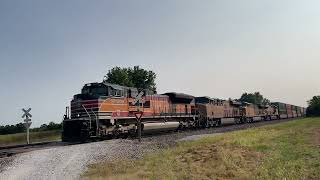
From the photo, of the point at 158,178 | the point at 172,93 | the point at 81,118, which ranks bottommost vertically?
the point at 158,178

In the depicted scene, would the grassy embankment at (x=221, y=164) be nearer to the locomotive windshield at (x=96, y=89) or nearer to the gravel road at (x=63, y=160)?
the gravel road at (x=63, y=160)

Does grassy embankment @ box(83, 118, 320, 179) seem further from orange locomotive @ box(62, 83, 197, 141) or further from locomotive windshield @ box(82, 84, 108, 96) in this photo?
locomotive windshield @ box(82, 84, 108, 96)

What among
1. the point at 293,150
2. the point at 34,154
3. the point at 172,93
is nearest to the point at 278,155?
the point at 293,150

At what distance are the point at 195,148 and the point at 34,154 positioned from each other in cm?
656

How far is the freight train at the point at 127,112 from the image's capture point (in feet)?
79.4

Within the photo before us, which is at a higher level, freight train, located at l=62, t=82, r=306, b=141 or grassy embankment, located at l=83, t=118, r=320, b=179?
freight train, located at l=62, t=82, r=306, b=141

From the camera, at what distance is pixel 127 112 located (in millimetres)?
27469

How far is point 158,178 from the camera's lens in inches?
485

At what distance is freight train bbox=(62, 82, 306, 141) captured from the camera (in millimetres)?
24203

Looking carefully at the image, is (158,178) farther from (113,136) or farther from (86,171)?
(113,136)

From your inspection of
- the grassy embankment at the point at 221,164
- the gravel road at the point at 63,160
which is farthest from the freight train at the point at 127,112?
the grassy embankment at the point at 221,164

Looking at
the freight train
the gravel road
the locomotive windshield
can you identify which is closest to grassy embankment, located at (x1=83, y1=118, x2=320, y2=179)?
the gravel road

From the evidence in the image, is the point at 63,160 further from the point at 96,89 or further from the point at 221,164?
the point at 96,89

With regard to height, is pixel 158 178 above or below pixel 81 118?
below
